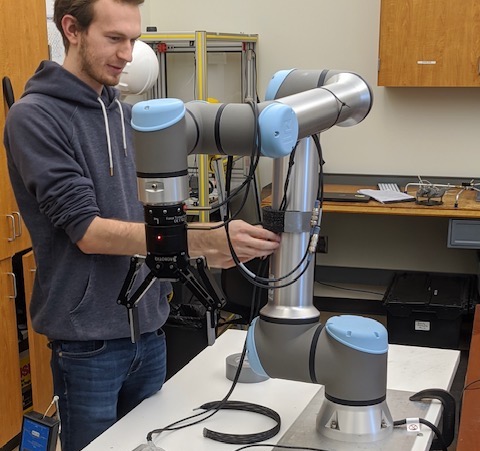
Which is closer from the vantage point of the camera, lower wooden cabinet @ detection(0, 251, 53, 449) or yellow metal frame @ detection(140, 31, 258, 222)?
lower wooden cabinet @ detection(0, 251, 53, 449)

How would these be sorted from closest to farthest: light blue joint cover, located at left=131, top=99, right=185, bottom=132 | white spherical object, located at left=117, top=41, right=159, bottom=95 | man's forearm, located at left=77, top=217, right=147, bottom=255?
light blue joint cover, located at left=131, top=99, right=185, bottom=132 < man's forearm, located at left=77, top=217, right=147, bottom=255 < white spherical object, located at left=117, top=41, right=159, bottom=95

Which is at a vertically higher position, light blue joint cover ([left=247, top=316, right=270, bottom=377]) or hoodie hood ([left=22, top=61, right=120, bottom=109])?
hoodie hood ([left=22, top=61, right=120, bottom=109])

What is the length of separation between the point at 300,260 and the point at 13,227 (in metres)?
1.82

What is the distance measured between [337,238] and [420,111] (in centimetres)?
95

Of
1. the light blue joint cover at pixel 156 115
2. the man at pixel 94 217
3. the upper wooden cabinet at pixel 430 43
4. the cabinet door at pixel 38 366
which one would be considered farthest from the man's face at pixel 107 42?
the upper wooden cabinet at pixel 430 43

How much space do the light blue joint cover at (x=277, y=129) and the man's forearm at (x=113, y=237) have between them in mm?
450

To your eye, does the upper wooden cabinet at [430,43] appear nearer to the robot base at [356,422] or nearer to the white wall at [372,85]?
the white wall at [372,85]

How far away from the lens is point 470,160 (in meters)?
4.25

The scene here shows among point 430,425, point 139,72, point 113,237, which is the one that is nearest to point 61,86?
point 113,237

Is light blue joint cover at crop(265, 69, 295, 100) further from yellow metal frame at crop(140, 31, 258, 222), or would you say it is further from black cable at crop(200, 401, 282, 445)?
yellow metal frame at crop(140, 31, 258, 222)

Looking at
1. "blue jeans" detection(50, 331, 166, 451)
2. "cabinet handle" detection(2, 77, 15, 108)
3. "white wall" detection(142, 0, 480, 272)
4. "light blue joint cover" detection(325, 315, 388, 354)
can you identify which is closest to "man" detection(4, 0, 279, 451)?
"blue jeans" detection(50, 331, 166, 451)

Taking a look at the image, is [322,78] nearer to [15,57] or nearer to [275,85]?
[275,85]

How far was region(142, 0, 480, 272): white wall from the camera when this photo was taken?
4.26 meters

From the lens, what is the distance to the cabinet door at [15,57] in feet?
8.59
